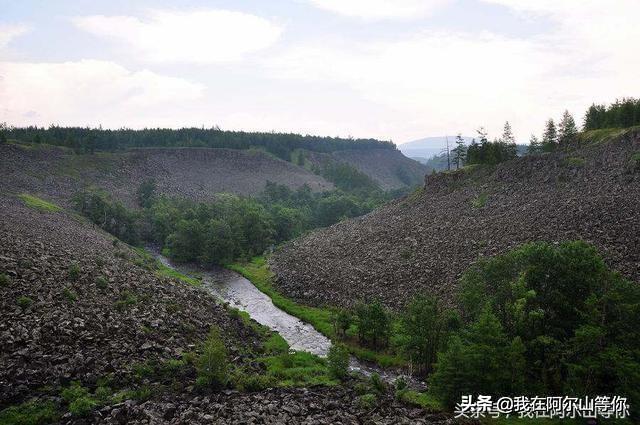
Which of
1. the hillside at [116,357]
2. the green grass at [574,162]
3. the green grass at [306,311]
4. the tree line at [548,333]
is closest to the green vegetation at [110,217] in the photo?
the green grass at [306,311]

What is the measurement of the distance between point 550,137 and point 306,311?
65528 mm

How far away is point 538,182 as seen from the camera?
6694 centimetres

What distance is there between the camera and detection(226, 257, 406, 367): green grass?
41031 millimetres

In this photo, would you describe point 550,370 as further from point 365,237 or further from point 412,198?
point 412,198

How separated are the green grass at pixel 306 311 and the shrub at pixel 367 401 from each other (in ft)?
33.2

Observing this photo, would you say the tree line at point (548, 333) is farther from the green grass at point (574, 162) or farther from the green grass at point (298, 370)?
the green grass at point (574, 162)

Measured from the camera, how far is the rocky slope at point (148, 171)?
11156 cm

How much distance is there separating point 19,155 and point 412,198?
101991mm

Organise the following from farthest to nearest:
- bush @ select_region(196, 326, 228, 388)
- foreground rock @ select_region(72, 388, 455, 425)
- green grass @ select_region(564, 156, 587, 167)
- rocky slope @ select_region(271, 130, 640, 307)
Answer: green grass @ select_region(564, 156, 587, 167), rocky slope @ select_region(271, 130, 640, 307), bush @ select_region(196, 326, 228, 388), foreground rock @ select_region(72, 388, 455, 425)

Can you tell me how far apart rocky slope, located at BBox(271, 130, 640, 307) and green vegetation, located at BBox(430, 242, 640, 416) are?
575 inches

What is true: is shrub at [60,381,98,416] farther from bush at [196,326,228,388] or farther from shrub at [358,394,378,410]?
shrub at [358,394,378,410]

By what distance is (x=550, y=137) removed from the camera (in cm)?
9094

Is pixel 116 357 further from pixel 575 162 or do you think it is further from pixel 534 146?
pixel 534 146

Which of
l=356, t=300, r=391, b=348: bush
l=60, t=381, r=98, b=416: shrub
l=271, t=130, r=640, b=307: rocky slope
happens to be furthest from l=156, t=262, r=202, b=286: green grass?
l=60, t=381, r=98, b=416: shrub
